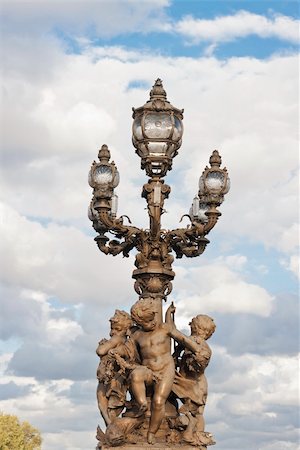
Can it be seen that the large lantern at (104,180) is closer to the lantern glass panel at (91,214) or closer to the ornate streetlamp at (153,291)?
the ornate streetlamp at (153,291)

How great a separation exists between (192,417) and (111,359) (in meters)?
1.35

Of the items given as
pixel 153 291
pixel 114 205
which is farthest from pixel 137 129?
pixel 153 291

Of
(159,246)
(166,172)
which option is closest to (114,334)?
(159,246)

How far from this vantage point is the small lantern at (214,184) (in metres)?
15.3

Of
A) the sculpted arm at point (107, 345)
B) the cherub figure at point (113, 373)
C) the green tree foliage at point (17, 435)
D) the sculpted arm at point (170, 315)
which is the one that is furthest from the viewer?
the green tree foliage at point (17, 435)

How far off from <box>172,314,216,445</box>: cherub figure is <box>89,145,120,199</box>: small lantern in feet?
6.99

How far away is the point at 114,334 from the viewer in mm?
15008

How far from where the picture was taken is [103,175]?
1536cm

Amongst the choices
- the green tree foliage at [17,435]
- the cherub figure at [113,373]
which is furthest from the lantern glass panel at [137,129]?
the green tree foliage at [17,435]

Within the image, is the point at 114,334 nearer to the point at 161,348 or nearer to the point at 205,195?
the point at 161,348

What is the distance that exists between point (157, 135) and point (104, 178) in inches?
37.8

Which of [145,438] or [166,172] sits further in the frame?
[166,172]

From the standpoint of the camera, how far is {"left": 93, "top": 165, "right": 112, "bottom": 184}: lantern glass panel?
15328mm

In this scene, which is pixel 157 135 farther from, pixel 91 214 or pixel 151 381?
pixel 151 381
